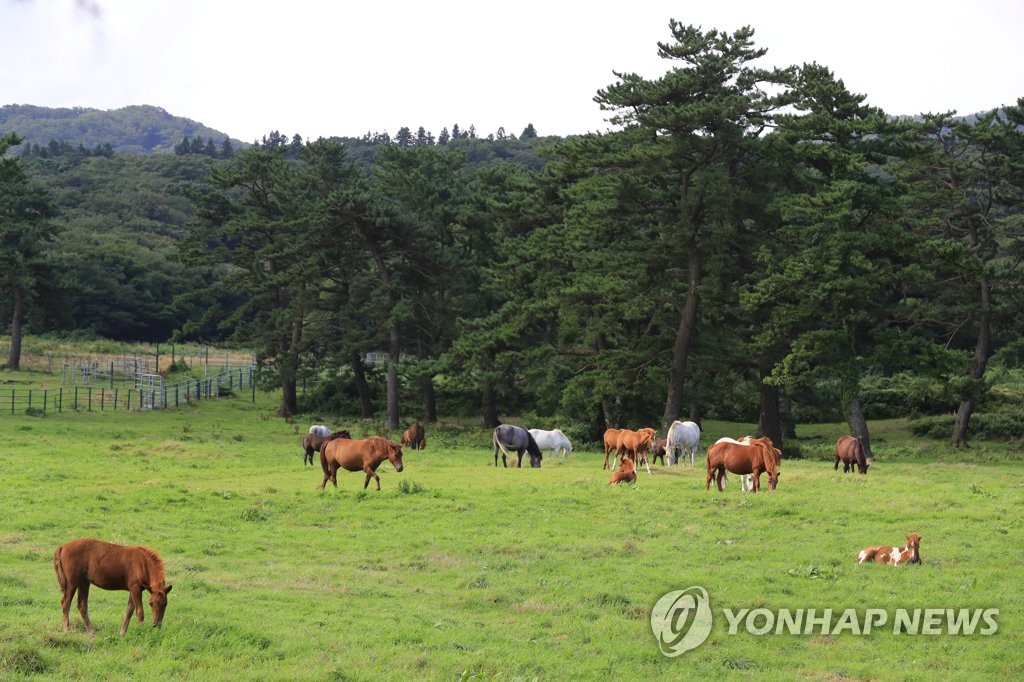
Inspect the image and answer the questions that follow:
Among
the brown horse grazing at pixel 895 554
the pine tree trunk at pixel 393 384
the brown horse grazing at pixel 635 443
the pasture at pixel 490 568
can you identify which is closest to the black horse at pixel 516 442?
the pasture at pixel 490 568

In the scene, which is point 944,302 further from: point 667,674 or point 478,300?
point 667,674

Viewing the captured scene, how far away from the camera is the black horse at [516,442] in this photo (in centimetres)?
3500

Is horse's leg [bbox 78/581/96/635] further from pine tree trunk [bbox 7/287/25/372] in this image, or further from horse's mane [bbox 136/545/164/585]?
pine tree trunk [bbox 7/287/25/372]

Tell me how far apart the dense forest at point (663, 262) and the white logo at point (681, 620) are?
23502mm

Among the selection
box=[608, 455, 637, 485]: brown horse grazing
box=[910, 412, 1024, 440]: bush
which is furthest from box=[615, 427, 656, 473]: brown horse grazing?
box=[910, 412, 1024, 440]: bush

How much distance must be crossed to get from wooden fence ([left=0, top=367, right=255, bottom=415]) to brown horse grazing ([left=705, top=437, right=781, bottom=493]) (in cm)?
3599

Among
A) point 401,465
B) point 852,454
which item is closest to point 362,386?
point 401,465

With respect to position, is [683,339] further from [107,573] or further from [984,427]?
[107,573]

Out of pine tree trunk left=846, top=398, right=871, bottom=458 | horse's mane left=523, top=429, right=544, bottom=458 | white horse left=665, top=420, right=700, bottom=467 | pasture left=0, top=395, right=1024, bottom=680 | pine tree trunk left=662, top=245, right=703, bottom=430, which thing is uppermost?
pine tree trunk left=662, top=245, right=703, bottom=430

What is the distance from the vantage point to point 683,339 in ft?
136

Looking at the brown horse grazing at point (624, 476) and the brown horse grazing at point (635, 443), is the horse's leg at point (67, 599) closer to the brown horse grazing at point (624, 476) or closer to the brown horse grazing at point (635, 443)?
the brown horse grazing at point (624, 476)

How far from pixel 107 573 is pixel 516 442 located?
23.2 metres

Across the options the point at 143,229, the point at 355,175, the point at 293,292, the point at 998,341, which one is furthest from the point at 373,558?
the point at 143,229

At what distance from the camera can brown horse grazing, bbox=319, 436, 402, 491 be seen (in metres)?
26.1
